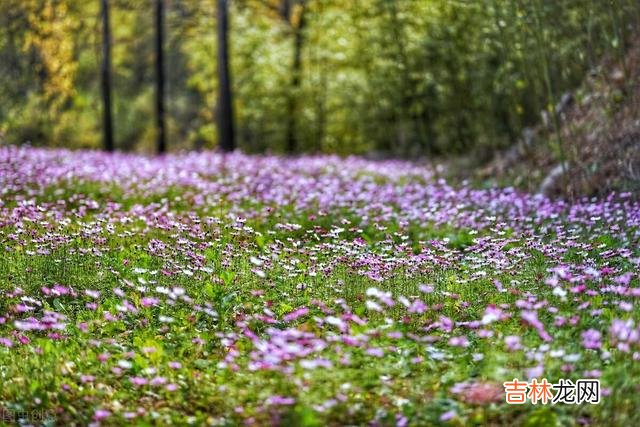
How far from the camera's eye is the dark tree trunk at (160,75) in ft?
72.5

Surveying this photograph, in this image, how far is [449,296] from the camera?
20.7ft

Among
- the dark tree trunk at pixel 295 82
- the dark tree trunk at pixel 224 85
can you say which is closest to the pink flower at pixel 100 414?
the dark tree trunk at pixel 224 85

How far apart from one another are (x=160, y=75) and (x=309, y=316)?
1822 cm

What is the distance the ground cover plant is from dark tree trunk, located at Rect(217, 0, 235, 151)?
10408 millimetres

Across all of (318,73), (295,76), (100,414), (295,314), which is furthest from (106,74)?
(100,414)

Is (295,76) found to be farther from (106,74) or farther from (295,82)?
(106,74)

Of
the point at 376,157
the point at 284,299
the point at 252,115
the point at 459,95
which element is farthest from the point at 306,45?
the point at 284,299

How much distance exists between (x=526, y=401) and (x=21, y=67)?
78.5ft

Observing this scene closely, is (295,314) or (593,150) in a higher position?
(593,150)

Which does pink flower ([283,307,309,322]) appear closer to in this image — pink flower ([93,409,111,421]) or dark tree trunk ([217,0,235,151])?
pink flower ([93,409,111,421])

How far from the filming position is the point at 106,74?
73.5ft
